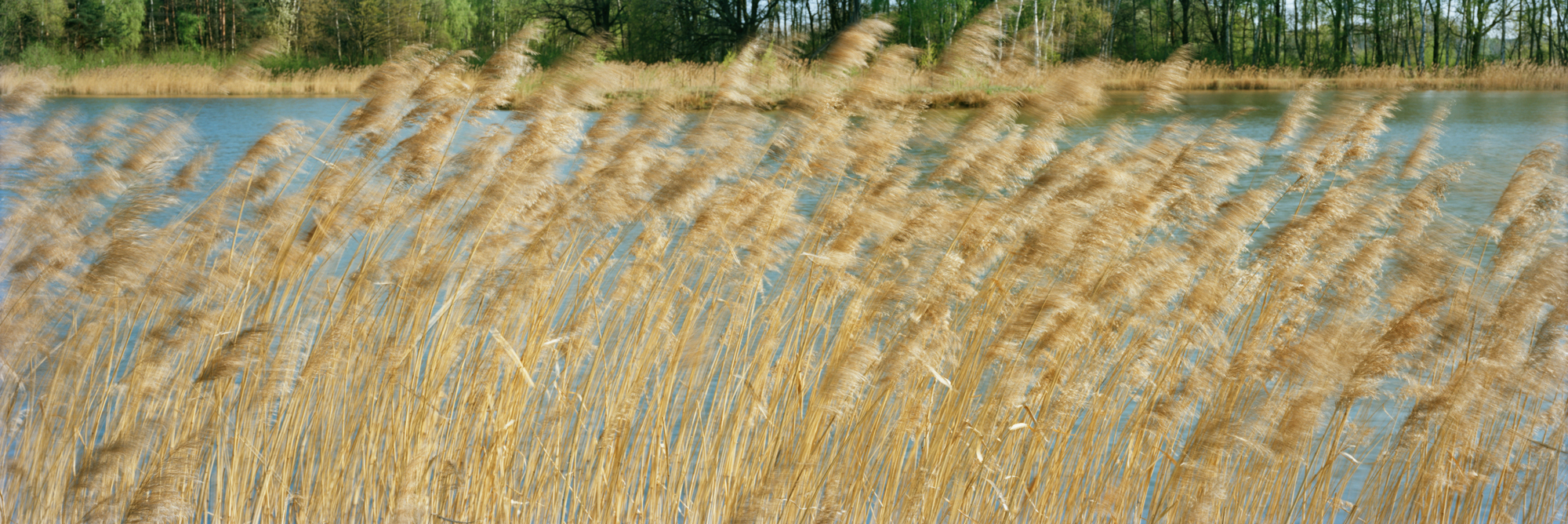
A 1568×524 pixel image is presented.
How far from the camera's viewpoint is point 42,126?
342 cm

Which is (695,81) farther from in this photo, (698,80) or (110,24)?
(110,24)

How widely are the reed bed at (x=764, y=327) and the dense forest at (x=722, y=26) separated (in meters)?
24.0

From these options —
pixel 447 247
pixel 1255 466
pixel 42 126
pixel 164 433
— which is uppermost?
pixel 42 126

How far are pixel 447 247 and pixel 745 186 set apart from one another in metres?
0.88

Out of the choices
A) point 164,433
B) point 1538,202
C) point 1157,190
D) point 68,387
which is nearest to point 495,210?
point 164,433

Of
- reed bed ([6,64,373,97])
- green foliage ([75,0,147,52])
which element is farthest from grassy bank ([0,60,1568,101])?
green foliage ([75,0,147,52])

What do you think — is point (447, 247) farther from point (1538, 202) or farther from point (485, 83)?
point (1538, 202)

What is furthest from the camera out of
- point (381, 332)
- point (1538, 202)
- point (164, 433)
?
point (1538, 202)

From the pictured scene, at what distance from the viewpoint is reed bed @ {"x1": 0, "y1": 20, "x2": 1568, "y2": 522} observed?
7.91 ft

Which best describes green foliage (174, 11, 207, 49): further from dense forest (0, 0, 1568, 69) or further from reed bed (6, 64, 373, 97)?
reed bed (6, 64, 373, 97)

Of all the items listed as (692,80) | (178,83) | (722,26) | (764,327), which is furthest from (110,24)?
(764,327)

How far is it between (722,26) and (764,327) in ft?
101

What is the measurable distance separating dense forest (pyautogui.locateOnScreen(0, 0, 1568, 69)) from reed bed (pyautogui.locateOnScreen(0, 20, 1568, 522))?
78.9 feet

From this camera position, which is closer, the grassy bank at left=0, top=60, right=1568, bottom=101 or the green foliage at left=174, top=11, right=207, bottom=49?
the grassy bank at left=0, top=60, right=1568, bottom=101
